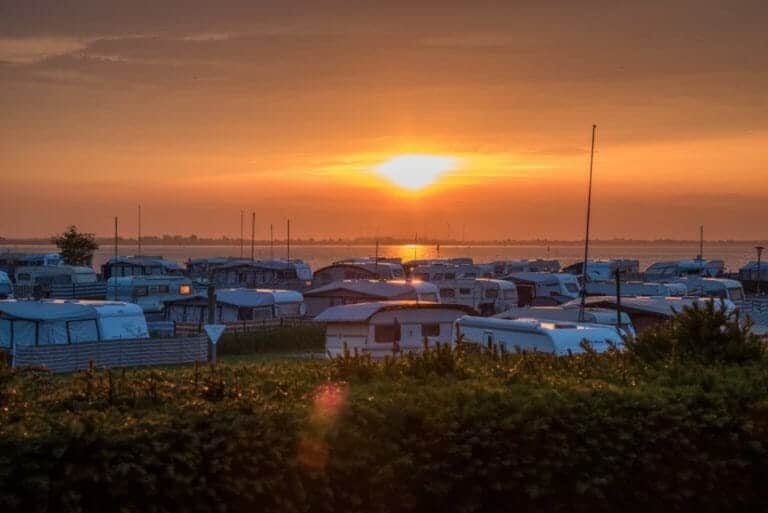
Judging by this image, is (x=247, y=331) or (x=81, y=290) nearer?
(x=247, y=331)

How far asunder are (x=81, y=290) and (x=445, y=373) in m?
44.1

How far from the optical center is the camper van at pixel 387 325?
1174 inches

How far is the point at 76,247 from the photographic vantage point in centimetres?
8262

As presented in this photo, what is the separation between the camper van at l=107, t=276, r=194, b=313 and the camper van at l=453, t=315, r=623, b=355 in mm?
28102

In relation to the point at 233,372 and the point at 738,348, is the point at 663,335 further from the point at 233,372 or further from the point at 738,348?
the point at 233,372

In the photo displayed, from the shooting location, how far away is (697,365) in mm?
12492

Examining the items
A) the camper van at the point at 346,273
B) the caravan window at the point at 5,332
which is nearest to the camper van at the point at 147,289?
the camper van at the point at 346,273

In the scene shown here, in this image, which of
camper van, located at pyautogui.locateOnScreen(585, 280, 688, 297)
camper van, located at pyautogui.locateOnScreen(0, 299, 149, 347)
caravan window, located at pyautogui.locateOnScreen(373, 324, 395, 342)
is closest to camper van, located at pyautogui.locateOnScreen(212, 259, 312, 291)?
camper van, located at pyautogui.locateOnScreen(585, 280, 688, 297)

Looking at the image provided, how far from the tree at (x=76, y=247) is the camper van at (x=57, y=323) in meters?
49.0

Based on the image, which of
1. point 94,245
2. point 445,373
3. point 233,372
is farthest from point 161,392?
point 94,245

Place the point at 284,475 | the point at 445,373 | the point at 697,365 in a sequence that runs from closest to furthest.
A: the point at 284,475, the point at 445,373, the point at 697,365

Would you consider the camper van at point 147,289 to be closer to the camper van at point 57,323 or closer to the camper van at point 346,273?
the camper van at point 346,273

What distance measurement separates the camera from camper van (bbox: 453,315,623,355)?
22062 mm

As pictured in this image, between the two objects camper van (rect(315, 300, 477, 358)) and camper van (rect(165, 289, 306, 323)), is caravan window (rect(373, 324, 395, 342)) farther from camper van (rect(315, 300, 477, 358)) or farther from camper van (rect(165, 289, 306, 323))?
camper van (rect(165, 289, 306, 323))
